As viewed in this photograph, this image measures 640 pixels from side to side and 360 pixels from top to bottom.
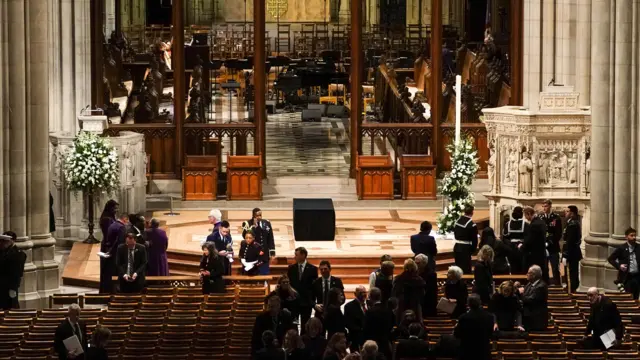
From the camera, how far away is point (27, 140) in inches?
994

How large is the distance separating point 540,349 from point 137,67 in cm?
2046

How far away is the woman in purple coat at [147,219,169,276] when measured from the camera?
25.1 m

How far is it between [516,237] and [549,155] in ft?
10.4

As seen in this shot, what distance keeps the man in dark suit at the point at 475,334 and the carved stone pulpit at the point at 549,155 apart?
27.7 feet

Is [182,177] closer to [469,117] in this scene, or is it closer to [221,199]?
[221,199]

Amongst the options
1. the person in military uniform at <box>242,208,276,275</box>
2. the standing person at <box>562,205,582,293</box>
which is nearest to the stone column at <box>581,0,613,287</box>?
the standing person at <box>562,205,582,293</box>

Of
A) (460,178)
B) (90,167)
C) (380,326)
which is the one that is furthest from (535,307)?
(90,167)

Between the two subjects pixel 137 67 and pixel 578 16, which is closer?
pixel 578 16

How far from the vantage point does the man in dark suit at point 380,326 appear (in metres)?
20.2

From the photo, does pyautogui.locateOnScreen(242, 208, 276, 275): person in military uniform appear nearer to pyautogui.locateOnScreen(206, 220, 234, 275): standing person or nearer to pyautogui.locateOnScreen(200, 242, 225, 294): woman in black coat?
pyautogui.locateOnScreen(206, 220, 234, 275): standing person

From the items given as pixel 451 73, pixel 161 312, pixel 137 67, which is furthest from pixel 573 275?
pixel 137 67

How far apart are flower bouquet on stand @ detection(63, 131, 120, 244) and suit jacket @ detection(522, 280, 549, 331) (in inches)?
420

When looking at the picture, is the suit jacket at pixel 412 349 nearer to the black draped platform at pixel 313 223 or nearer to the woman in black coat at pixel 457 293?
the woman in black coat at pixel 457 293

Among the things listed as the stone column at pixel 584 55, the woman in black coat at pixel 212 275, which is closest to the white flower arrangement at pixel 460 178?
the stone column at pixel 584 55
